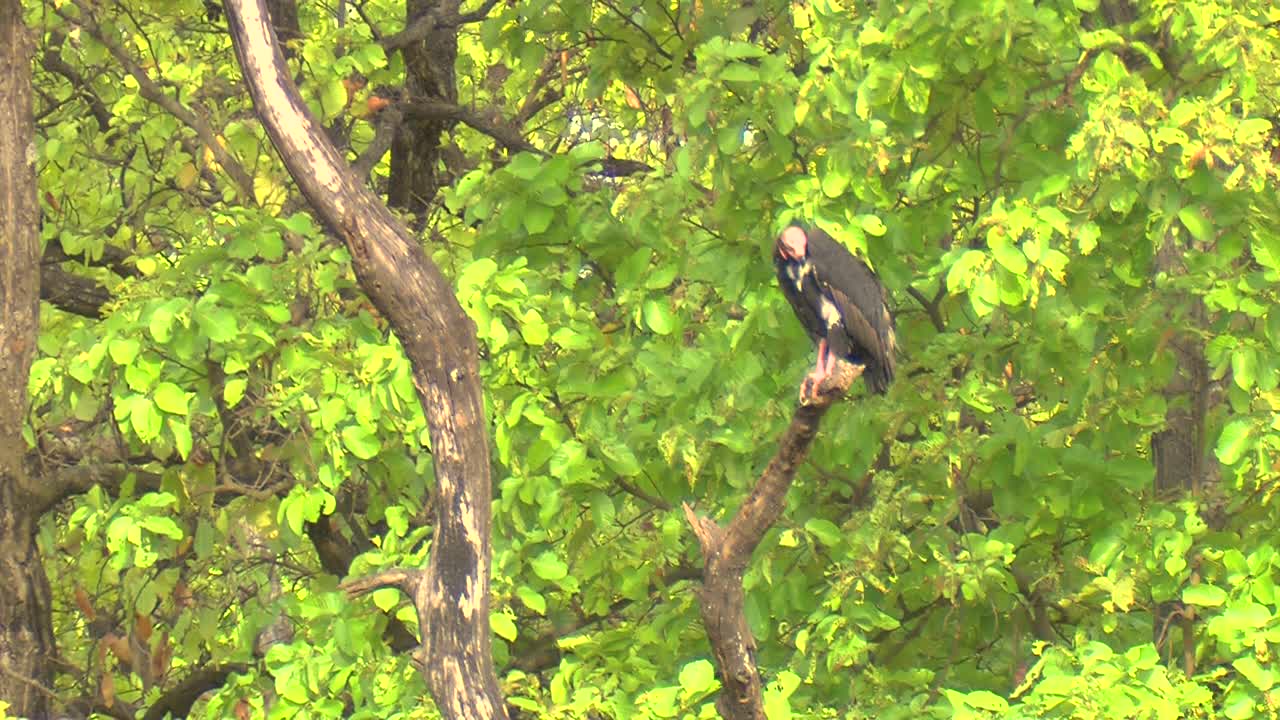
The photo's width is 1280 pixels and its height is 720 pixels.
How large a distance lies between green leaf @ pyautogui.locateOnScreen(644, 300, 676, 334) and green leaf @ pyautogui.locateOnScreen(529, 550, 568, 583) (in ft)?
2.92

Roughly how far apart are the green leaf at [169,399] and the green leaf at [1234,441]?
353cm

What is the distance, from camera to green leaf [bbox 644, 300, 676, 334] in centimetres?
616

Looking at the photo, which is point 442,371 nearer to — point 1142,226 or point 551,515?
point 551,515

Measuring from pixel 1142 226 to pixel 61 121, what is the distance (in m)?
5.44

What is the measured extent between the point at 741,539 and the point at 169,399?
8.77 feet

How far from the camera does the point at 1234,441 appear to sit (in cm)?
564

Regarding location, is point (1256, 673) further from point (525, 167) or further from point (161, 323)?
point (161, 323)

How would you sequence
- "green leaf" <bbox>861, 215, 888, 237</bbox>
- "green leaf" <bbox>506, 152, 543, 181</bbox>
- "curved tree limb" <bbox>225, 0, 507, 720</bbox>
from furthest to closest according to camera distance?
"green leaf" <bbox>506, 152, 543, 181</bbox>
"green leaf" <bbox>861, 215, 888, 237</bbox>
"curved tree limb" <bbox>225, 0, 507, 720</bbox>

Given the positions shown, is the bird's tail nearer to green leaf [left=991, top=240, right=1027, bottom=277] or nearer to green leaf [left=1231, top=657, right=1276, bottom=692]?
green leaf [left=991, top=240, right=1027, bottom=277]

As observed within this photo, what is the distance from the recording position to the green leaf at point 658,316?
616 centimetres

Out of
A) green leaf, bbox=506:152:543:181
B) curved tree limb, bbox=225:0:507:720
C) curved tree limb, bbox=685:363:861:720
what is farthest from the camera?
green leaf, bbox=506:152:543:181

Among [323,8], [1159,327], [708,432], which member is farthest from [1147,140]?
[323,8]

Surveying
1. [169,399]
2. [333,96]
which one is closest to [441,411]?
[169,399]

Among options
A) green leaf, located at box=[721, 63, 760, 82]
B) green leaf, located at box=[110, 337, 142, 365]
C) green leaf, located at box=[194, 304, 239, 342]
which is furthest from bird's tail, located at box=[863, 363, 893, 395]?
green leaf, located at box=[110, 337, 142, 365]
